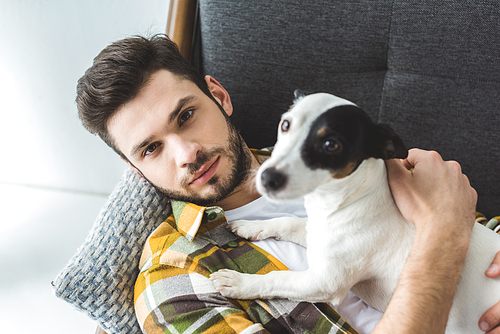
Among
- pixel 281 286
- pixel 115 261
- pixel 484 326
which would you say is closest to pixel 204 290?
pixel 281 286

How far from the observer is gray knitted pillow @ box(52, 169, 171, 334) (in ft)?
3.60

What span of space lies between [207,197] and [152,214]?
10.3 inches

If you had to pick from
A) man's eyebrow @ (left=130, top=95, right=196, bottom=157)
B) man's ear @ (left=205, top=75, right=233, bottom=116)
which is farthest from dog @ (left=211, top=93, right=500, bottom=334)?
man's ear @ (left=205, top=75, right=233, bottom=116)

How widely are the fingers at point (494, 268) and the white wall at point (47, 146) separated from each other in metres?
1.67

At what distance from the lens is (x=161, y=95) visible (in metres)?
1.23

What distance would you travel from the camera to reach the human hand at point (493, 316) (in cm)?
86

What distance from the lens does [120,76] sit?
4.00 feet

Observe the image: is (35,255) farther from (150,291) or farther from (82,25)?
(82,25)

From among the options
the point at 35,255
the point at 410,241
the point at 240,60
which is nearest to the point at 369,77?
the point at 240,60

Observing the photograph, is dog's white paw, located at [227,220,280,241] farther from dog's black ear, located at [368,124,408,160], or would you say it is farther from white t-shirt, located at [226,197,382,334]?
dog's black ear, located at [368,124,408,160]

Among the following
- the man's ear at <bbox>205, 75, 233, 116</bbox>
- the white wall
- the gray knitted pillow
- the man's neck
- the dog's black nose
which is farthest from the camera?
the white wall

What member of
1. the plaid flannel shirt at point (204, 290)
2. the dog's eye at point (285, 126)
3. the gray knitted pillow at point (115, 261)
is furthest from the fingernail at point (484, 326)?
the gray knitted pillow at point (115, 261)

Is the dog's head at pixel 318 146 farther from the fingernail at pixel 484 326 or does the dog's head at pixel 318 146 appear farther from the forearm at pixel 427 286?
the fingernail at pixel 484 326

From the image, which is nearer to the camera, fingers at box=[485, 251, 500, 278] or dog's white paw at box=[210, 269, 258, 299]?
fingers at box=[485, 251, 500, 278]
